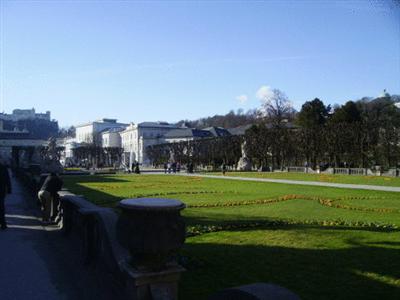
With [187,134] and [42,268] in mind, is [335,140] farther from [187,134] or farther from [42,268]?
[187,134]

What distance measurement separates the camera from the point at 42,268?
716 centimetres

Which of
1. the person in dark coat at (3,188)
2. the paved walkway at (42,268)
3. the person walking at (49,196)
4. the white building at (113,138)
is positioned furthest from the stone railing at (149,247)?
the white building at (113,138)

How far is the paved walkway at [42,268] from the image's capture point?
5816 millimetres

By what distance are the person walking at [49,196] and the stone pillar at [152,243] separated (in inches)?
317

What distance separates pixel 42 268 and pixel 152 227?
3.86m

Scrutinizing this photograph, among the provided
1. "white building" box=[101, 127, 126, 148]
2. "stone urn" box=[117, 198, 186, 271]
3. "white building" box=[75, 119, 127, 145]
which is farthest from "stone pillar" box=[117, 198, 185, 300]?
"white building" box=[75, 119, 127, 145]

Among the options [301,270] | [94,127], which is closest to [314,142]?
[301,270]

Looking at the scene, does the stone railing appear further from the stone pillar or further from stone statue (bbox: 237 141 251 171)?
stone statue (bbox: 237 141 251 171)

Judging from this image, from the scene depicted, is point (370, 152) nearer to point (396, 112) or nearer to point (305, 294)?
point (396, 112)

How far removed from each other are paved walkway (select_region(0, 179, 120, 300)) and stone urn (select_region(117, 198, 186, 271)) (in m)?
1.59

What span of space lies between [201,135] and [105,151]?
27.6 m

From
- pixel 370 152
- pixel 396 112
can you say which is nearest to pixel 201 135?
pixel 396 112

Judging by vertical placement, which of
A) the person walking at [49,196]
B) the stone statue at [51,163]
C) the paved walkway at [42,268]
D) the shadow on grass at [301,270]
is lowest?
the paved walkway at [42,268]

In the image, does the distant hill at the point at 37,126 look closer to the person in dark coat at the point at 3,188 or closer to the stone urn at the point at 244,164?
the stone urn at the point at 244,164
